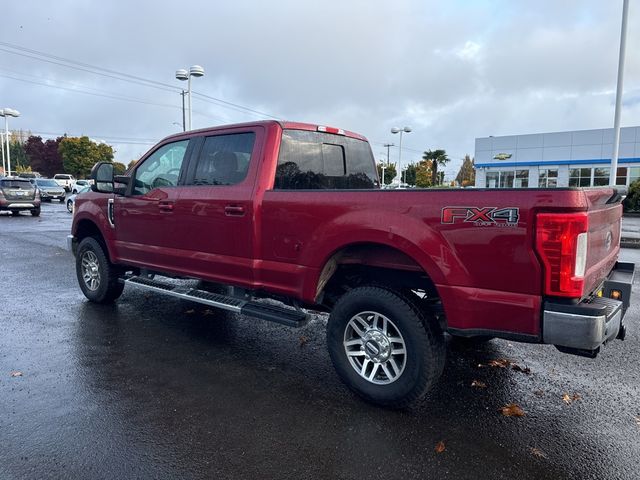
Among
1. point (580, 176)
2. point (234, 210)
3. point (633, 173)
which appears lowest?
point (234, 210)

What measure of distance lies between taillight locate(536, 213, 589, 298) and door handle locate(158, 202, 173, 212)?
144 inches

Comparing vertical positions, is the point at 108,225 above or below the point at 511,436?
above

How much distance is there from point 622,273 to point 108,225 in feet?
18.5

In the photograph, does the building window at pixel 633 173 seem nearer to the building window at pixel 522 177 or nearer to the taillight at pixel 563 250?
the building window at pixel 522 177

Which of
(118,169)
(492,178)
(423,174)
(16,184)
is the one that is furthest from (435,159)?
(16,184)

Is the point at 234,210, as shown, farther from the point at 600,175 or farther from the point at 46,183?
the point at 600,175

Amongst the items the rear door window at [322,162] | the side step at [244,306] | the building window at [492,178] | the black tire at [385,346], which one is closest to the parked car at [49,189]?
the building window at [492,178]

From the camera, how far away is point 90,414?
3.42 m

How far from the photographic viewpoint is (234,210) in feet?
14.5

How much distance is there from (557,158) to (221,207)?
3742 centimetres

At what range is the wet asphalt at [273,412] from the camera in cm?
284

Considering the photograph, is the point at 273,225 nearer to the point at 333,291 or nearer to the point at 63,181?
the point at 333,291

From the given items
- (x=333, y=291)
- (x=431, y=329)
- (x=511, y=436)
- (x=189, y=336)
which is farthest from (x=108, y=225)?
(x=511, y=436)

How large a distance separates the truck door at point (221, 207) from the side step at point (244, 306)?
21cm
